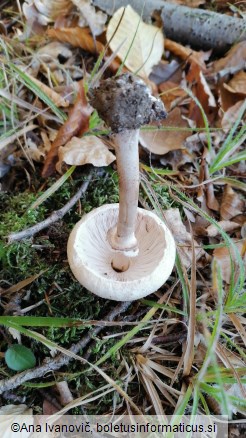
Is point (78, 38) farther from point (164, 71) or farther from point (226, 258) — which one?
point (226, 258)

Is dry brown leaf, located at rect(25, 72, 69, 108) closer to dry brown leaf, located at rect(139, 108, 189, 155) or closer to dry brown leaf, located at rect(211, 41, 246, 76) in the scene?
dry brown leaf, located at rect(139, 108, 189, 155)

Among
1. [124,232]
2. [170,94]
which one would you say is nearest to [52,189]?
[124,232]

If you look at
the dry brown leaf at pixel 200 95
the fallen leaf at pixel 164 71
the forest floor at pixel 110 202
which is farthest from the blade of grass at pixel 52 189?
the fallen leaf at pixel 164 71

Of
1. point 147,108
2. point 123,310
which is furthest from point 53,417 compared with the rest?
point 147,108

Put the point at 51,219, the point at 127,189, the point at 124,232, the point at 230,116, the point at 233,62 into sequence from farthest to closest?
the point at 233,62, the point at 230,116, the point at 51,219, the point at 124,232, the point at 127,189

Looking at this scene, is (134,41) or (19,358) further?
(134,41)

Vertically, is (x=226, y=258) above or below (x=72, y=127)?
below
